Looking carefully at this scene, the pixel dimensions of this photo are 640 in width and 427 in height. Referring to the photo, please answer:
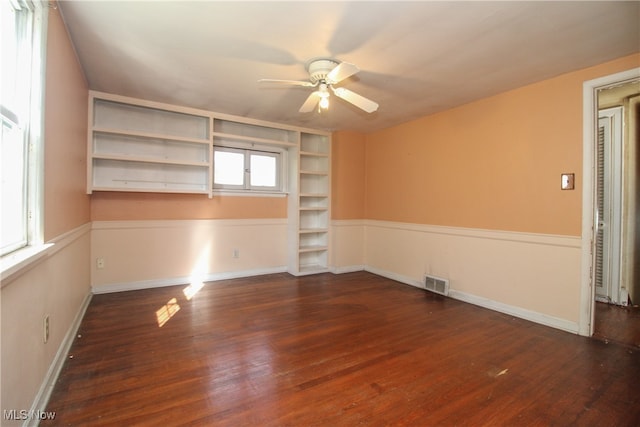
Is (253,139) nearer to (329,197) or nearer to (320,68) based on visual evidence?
(329,197)

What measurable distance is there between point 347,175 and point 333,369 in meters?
3.29

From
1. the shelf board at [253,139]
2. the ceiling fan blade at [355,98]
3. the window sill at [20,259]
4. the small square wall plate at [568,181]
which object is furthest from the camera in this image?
the shelf board at [253,139]

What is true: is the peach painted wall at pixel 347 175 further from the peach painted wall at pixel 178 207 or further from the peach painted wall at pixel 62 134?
the peach painted wall at pixel 62 134

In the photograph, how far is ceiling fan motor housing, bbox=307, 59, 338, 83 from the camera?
2316 millimetres

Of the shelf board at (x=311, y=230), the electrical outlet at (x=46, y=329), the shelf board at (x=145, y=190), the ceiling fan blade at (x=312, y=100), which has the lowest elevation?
the electrical outlet at (x=46, y=329)

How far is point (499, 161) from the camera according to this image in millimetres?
3070

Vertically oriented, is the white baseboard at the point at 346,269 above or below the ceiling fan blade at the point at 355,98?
below

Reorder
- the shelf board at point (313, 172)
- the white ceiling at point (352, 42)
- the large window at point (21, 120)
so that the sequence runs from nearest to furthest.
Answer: the large window at point (21, 120) → the white ceiling at point (352, 42) → the shelf board at point (313, 172)

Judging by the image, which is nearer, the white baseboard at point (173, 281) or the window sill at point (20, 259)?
the window sill at point (20, 259)

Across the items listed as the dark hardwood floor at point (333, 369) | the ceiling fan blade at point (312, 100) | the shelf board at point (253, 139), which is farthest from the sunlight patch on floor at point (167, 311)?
the ceiling fan blade at point (312, 100)

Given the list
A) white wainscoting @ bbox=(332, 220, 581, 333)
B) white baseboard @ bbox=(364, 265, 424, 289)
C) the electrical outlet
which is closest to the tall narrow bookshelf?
white baseboard @ bbox=(364, 265, 424, 289)

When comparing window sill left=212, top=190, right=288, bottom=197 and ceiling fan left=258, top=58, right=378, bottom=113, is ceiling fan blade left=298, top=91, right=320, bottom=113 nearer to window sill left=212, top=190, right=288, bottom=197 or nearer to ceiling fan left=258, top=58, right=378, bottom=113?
ceiling fan left=258, top=58, right=378, bottom=113

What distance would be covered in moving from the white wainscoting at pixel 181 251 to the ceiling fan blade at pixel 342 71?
8.84 feet

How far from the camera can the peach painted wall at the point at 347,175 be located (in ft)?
15.4
